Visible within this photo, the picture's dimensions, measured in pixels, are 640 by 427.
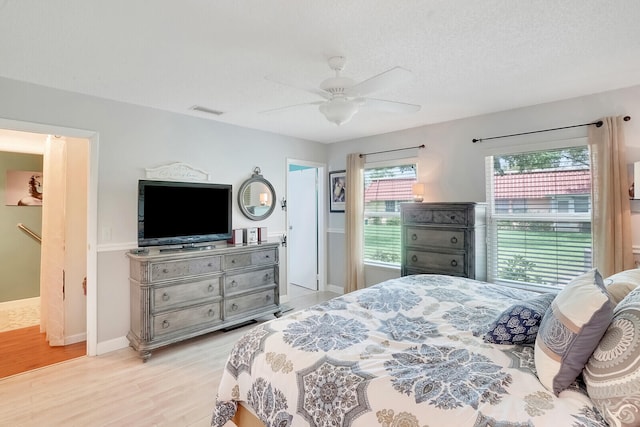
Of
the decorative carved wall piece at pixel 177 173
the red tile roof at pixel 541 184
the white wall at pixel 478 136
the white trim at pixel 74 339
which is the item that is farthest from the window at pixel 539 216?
the white trim at pixel 74 339

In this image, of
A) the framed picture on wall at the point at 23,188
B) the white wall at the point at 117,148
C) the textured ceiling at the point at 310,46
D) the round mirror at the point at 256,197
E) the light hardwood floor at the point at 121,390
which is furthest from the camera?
the framed picture on wall at the point at 23,188

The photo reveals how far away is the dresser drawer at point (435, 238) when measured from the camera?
3.42 meters

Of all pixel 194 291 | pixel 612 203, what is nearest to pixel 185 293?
pixel 194 291

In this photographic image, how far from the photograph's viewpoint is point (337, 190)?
5.15 metres

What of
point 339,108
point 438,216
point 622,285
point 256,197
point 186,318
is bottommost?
point 186,318

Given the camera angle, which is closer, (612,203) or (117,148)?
(612,203)

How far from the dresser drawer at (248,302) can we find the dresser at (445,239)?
1.63 m

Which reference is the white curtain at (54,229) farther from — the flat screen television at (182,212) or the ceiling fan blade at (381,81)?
the ceiling fan blade at (381,81)

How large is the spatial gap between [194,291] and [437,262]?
2595mm

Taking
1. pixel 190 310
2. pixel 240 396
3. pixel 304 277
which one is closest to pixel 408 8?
pixel 240 396

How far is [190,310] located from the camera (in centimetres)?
321

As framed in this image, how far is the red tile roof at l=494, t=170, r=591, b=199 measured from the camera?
3.18m

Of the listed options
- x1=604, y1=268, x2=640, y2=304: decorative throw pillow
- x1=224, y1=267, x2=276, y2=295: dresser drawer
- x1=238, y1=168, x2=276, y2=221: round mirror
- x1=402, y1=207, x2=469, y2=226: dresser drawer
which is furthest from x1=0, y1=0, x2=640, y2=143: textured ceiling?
x1=224, y1=267, x2=276, y2=295: dresser drawer

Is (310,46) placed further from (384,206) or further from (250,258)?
(384,206)
